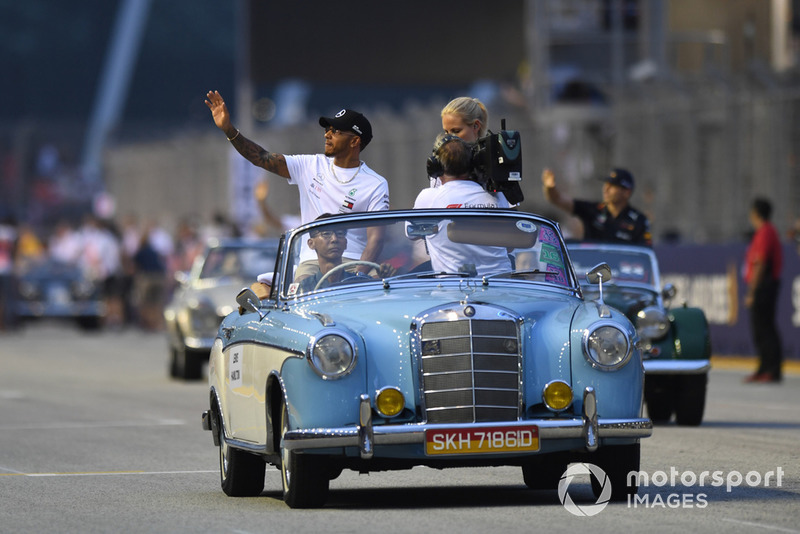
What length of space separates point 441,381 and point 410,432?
307 mm

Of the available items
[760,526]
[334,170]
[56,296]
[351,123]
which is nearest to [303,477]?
[760,526]

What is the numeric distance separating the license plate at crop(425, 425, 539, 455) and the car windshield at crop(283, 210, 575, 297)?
118 cm

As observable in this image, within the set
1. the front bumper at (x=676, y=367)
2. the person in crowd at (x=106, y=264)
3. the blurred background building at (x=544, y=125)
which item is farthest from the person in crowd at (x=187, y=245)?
the front bumper at (x=676, y=367)

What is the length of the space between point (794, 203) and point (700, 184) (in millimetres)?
2672

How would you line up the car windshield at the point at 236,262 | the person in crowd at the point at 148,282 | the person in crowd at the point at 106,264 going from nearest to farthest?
the car windshield at the point at 236,262 → the person in crowd at the point at 148,282 → the person in crowd at the point at 106,264

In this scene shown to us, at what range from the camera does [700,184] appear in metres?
26.6

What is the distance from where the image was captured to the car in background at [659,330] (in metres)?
14.6

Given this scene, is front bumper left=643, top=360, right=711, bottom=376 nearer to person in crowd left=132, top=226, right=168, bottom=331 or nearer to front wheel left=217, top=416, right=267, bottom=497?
front wheel left=217, top=416, right=267, bottom=497

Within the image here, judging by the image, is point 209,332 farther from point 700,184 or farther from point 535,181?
point 535,181

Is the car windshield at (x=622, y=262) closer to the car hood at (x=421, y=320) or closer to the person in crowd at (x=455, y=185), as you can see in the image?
the person in crowd at (x=455, y=185)

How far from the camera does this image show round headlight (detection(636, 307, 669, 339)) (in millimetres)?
14672

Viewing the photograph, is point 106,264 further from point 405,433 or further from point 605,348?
point 405,433

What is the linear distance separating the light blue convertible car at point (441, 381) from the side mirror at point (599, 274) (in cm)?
27

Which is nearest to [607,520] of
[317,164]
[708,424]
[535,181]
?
[317,164]
